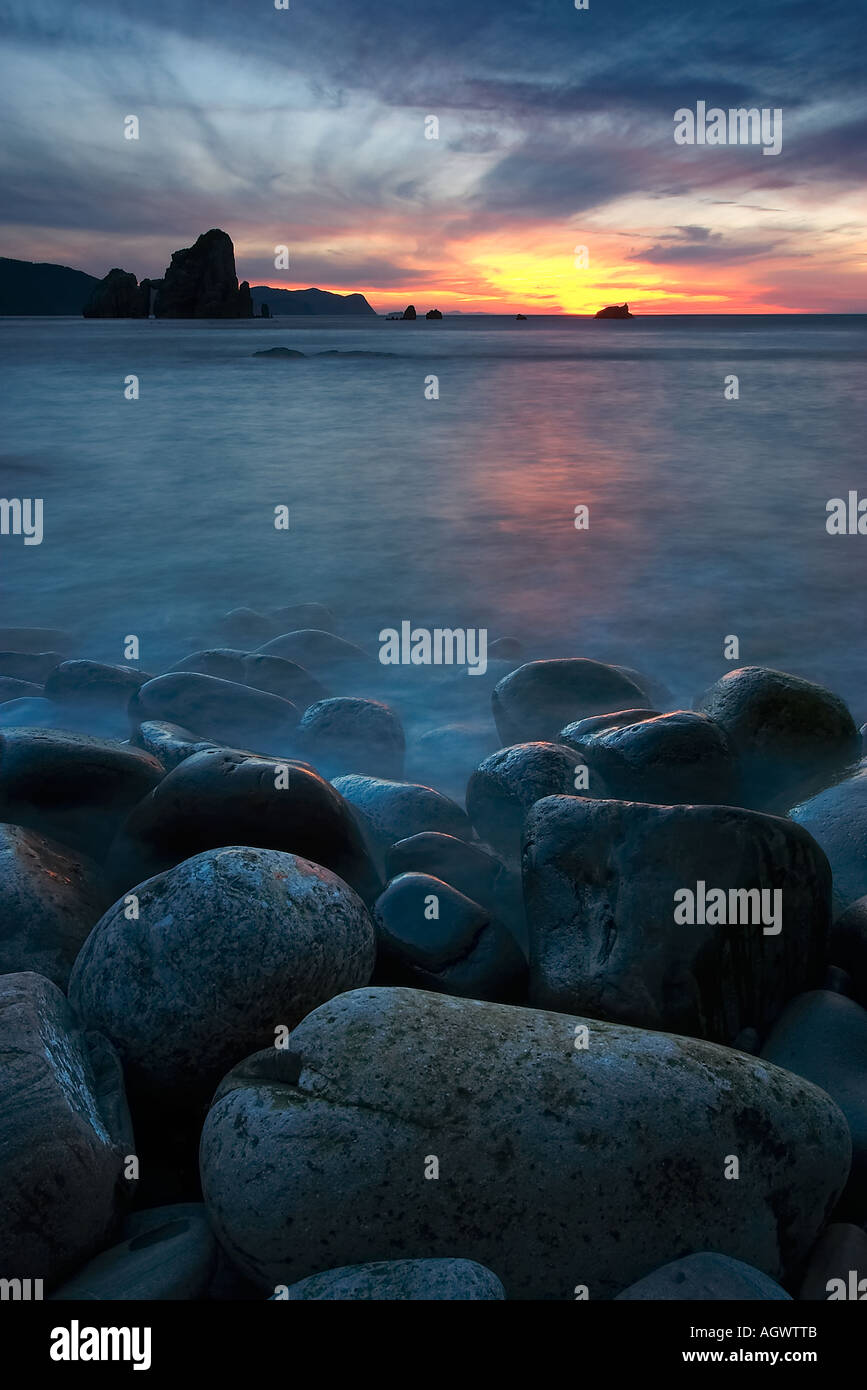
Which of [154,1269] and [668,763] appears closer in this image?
[154,1269]

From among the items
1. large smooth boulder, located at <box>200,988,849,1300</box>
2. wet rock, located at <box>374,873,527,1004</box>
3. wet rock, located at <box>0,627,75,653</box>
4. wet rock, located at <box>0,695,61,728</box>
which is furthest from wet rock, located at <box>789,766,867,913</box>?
wet rock, located at <box>0,627,75,653</box>

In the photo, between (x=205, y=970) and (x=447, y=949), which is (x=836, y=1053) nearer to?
(x=447, y=949)

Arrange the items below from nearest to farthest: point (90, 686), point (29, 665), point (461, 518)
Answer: point (90, 686) < point (29, 665) < point (461, 518)

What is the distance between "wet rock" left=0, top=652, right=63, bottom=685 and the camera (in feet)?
28.3

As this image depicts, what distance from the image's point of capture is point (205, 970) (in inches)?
115

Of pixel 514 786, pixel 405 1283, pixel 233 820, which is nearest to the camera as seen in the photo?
pixel 405 1283

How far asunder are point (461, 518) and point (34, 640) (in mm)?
8008

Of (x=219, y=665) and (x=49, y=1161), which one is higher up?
(x=219, y=665)

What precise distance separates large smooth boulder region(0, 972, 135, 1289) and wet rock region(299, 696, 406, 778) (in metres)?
3.58

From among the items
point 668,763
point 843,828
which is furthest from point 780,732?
point 843,828

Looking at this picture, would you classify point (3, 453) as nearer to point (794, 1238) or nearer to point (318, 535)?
point (318, 535)

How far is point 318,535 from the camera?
14.9m

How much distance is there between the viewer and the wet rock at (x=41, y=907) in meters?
3.36

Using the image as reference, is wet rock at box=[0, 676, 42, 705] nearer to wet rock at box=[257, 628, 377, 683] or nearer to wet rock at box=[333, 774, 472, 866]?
wet rock at box=[257, 628, 377, 683]
